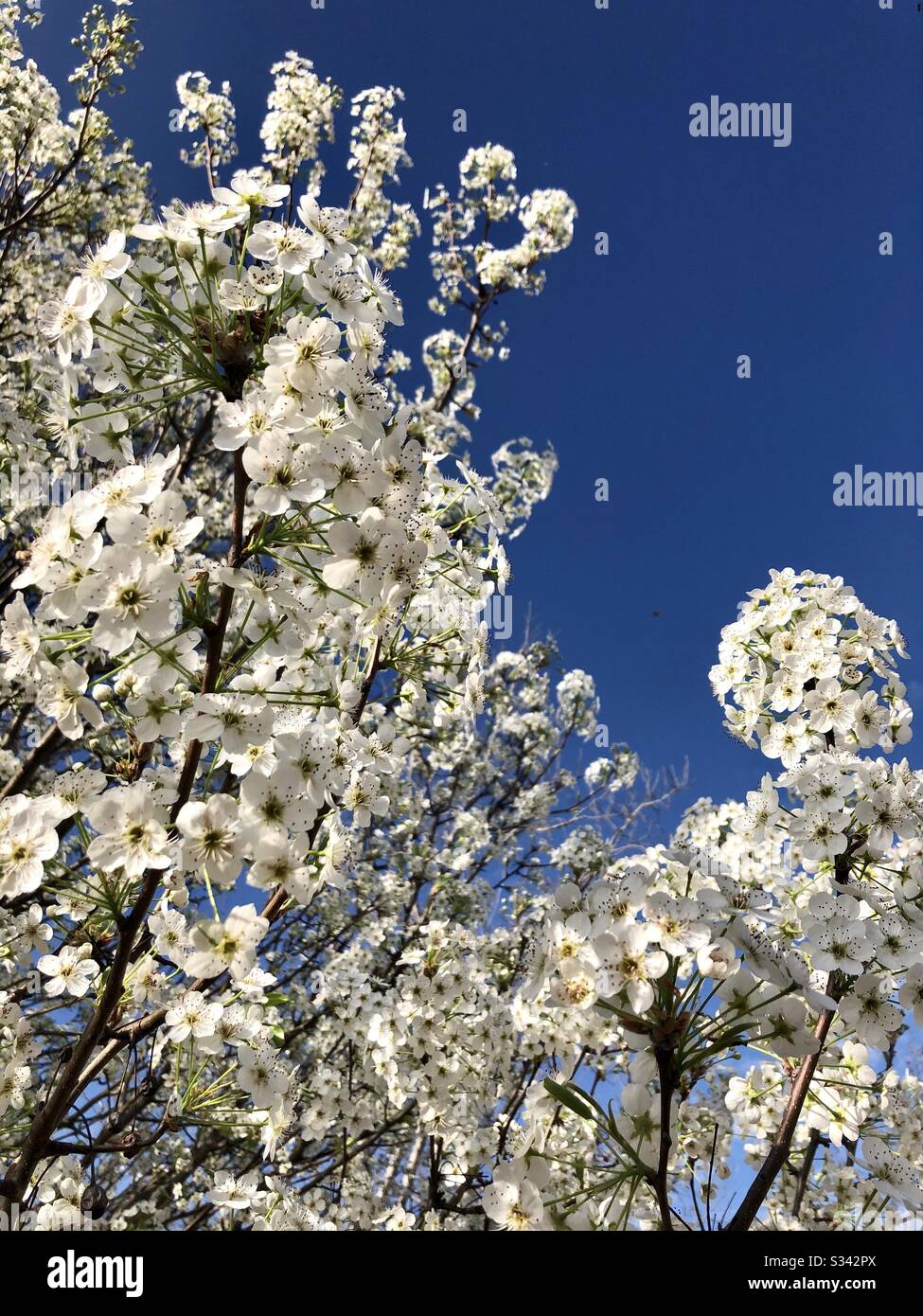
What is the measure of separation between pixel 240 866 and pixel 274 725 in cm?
38

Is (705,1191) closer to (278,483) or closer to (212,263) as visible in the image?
(278,483)

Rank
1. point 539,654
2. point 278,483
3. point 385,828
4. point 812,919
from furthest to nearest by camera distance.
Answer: point 539,654
point 385,828
point 812,919
point 278,483

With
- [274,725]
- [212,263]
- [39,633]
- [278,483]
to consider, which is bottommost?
[274,725]

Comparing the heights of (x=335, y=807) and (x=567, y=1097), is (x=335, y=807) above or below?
above

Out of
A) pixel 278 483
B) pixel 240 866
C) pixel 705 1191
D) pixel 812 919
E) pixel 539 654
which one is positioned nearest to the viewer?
pixel 240 866

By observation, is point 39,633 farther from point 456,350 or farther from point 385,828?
point 385,828

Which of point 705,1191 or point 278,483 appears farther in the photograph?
point 705,1191

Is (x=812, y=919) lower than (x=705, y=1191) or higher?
higher

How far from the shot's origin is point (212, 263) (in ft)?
5.81

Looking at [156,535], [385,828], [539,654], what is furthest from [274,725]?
[539,654]

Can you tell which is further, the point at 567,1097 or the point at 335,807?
Answer: the point at 335,807

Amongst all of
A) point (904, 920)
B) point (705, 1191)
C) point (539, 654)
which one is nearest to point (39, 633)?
point (705, 1191)
